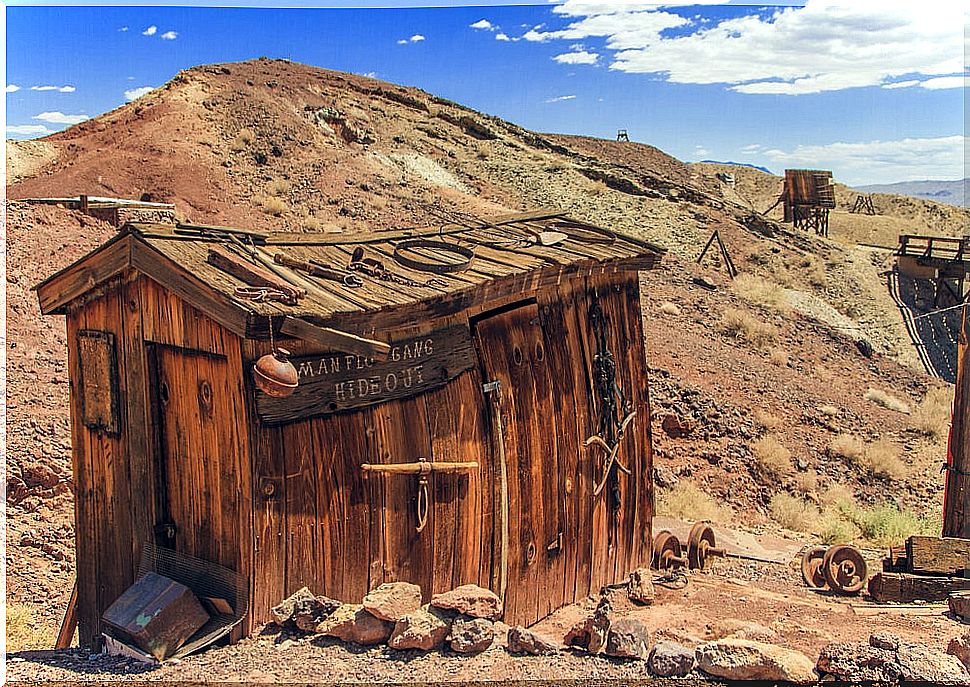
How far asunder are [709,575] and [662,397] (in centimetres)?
609

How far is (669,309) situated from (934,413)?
477 centimetres

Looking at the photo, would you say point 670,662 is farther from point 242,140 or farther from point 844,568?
point 242,140

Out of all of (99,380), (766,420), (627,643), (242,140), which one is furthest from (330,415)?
(242,140)

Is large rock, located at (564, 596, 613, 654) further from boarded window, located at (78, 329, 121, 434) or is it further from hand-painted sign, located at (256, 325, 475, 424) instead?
boarded window, located at (78, 329, 121, 434)

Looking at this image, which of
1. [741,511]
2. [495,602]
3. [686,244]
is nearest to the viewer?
[495,602]

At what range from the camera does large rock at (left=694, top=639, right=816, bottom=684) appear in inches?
175

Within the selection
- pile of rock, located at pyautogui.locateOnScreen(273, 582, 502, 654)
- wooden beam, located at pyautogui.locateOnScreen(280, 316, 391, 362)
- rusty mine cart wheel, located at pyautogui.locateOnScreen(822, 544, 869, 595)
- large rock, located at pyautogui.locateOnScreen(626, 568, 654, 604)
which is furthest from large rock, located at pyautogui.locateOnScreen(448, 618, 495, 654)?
rusty mine cart wheel, located at pyautogui.locateOnScreen(822, 544, 869, 595)

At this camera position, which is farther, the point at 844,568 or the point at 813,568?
the point at 813,568

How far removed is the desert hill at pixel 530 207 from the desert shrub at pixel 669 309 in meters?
0.08

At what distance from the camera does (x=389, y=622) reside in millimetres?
4605

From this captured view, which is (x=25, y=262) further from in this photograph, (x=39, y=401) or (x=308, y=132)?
(x=308, y=132)

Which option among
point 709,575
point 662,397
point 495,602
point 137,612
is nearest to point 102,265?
point 137,612

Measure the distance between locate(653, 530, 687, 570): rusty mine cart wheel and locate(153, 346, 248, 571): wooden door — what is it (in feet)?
12.7

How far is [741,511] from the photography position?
37.6 ft
